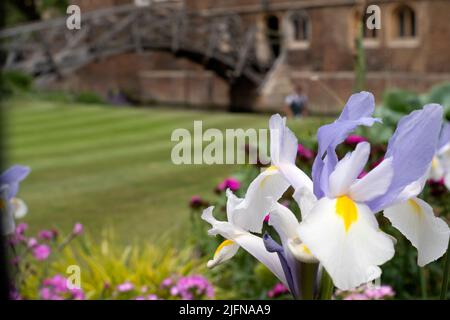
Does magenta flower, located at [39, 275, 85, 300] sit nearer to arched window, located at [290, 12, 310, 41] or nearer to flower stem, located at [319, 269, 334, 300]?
flower stem, located at [319, 269, 334, 300]

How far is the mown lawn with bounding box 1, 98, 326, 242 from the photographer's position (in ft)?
14.2

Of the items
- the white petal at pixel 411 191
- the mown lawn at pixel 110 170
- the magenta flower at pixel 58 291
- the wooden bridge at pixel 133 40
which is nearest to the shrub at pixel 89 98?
the wooden bridge at pixel 133 40

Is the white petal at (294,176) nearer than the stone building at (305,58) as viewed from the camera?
Yes

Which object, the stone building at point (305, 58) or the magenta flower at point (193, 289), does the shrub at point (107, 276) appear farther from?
the stone building at point (305, 58)

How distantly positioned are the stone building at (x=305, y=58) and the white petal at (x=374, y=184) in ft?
40.8

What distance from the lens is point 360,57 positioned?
2625mm

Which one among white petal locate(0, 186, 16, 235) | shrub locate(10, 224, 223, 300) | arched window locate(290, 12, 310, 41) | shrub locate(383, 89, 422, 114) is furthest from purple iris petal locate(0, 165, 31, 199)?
arched window locate(290, 12, 310, 41)

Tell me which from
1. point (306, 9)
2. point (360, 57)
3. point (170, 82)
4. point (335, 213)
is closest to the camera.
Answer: point (335, 213)

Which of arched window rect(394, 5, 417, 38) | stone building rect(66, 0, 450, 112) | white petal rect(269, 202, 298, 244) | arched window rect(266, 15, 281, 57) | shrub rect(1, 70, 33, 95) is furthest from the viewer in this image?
arched window rect(266, 15, 281, 57)

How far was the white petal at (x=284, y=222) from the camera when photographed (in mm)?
781

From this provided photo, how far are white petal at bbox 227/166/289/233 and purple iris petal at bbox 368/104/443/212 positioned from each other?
→ 0.15 metres

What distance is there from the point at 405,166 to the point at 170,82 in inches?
767

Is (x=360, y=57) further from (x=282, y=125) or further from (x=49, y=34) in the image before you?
(x=49, y=34)
